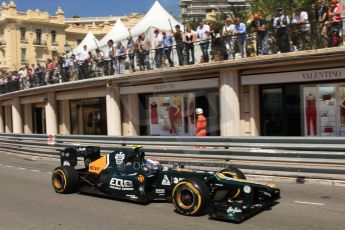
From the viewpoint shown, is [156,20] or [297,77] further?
[156,20]

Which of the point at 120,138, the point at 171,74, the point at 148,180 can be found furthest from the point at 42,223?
the point at 171,74

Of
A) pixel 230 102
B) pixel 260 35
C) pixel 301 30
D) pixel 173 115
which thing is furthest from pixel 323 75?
pixel 173 115

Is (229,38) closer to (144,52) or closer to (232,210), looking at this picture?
(144,52)

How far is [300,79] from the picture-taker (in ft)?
46.6

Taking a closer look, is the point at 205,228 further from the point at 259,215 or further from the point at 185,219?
the point at 259,215

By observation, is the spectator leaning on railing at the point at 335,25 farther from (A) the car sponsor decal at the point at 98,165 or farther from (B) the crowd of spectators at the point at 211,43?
→ (A) the car sponsor decal at the point at 98,165

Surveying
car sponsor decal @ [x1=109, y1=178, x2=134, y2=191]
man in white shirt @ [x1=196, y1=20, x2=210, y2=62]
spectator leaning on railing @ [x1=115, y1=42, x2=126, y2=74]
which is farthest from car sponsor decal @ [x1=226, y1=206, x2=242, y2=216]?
spectator leaning on railing @ [x1=115, y1=42, x2=126, y2=74]

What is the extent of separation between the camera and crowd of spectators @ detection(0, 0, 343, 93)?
43.2ft

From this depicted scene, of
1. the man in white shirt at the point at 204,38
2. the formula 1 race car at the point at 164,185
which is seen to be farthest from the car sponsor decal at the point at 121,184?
the man in white shirt at the point at 204,38

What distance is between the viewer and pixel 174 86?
17.8 m

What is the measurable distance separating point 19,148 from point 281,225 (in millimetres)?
16250

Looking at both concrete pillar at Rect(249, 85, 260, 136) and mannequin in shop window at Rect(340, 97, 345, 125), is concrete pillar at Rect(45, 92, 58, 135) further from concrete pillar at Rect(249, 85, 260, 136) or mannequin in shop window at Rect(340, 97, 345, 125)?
mannequin in shop window at Rect(340, 97, 345, 125)

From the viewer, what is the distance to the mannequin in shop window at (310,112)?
50.5ft

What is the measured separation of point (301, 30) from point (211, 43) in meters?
3.37
